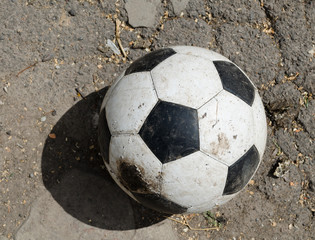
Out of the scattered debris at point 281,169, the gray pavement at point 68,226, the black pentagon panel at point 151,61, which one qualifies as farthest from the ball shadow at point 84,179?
the scattered debris at point 281,169

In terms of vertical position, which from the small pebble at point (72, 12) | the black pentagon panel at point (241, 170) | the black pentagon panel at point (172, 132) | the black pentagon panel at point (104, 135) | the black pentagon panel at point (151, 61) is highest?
the black pentagon panel at point (151, 61)

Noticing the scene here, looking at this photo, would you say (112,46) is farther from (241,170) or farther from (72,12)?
(241,170)

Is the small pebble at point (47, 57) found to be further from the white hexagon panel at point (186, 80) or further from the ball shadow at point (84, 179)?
the white hexagon panel at point (186, 80)

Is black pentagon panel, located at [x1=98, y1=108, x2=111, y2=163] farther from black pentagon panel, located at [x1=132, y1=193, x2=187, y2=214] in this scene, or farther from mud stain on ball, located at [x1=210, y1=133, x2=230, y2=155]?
mud stain on ball, located at [x1=210, y1=133, x2=230, y2=155]

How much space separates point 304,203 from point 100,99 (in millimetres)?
1852

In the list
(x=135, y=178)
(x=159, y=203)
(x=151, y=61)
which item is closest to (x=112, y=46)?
(x=151, y=61)

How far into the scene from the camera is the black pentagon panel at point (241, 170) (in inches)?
84.7

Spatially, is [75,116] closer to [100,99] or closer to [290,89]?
[100,99]

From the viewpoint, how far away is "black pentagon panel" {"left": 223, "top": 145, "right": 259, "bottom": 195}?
7.06ft

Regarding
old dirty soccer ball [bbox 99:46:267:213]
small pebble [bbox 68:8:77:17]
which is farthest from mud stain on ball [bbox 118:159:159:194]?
small pebble [bbox 68:8:77:17]

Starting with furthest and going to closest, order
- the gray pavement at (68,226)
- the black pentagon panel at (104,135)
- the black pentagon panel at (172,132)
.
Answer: the gray pavement at (68,226) → the black pentagon panel at (104,135) → the black pentagon panel at (172,132)

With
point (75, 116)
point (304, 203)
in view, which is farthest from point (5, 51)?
point (304, 203)

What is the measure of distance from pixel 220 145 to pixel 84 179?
1.33m

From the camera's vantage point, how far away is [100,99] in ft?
10.1
